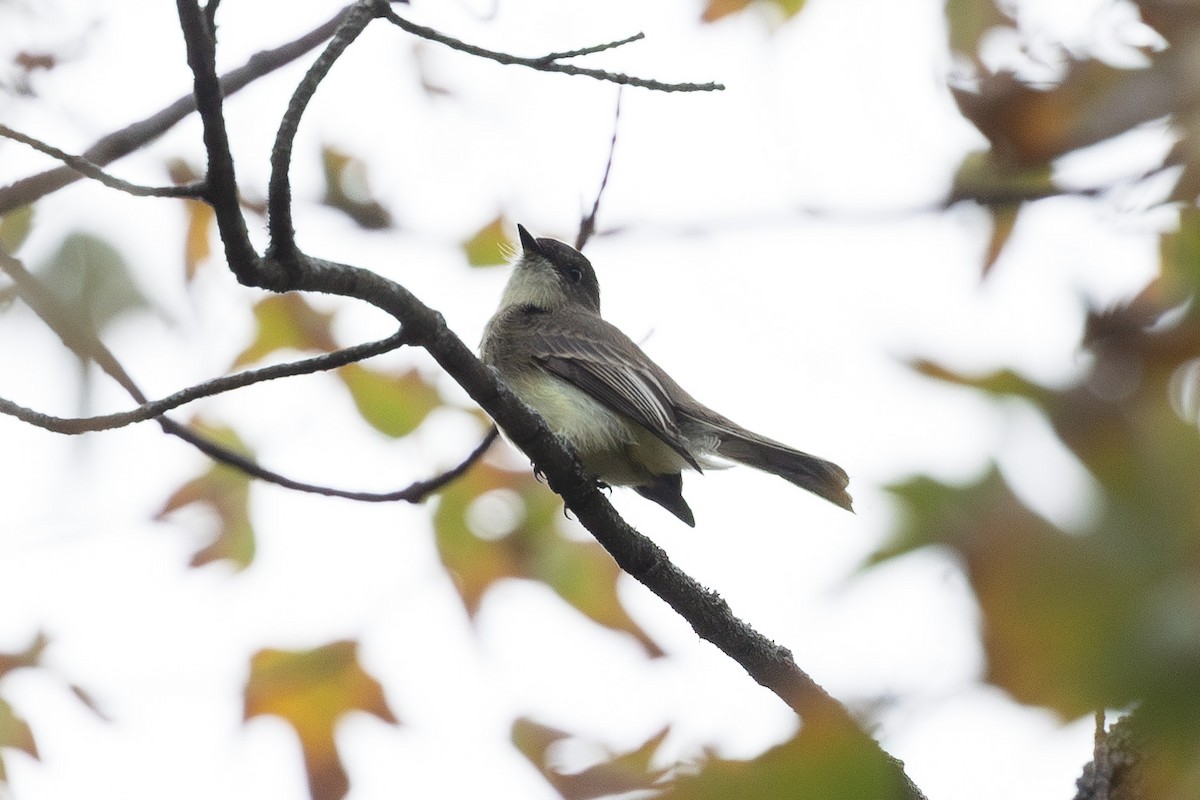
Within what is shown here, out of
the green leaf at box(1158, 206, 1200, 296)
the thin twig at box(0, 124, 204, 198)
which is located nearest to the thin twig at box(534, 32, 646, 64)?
the thin twig at box(0, 124, 204, 198)

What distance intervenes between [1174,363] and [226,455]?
3.66 meters

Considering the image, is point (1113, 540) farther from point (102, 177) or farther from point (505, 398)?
point (505, 398)

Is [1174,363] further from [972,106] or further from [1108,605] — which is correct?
[972,106]

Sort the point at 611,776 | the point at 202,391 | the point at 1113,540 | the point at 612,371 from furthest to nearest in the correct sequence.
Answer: the point at 612,371 < the point at 202,391 < the point at 611,776 < the point at 1113,540

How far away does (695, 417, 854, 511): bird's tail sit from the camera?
5320 mm

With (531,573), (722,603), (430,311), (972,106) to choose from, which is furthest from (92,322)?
(972,106)

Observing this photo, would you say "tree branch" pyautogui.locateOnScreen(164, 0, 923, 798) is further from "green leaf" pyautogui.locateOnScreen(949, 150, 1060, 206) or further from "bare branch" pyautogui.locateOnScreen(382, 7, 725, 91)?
"green leaf" pyautogui.locateOnScreen(949, 150, 1060, 206)

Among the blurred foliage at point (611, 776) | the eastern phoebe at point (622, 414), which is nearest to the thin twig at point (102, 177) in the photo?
the blurred foliage at point (611, 776)

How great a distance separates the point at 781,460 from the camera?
558 cm

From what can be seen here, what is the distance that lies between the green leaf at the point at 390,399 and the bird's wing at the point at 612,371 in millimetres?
767

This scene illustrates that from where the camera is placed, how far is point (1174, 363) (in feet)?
4.01

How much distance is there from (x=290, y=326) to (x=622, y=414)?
5.14ft

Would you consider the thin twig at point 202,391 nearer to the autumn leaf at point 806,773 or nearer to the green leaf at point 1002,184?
the green leaf at point 1002,184

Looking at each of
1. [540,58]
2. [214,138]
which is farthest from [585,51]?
[214,138]
